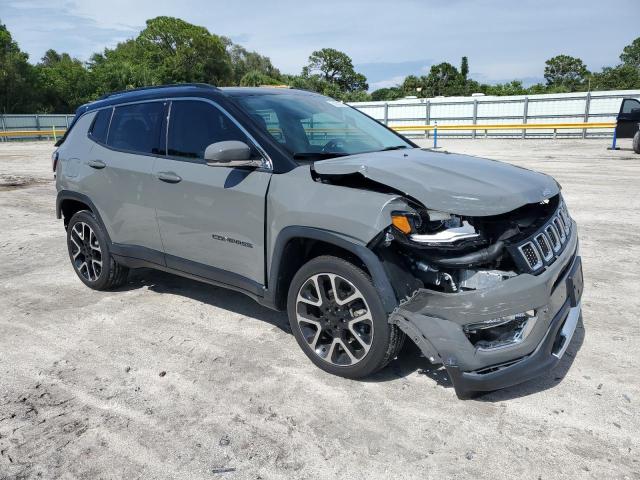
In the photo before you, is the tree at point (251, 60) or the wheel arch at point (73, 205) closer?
the wheel arch at point (73, 205)

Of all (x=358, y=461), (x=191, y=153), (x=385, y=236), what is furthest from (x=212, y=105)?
(x=358, y=461)

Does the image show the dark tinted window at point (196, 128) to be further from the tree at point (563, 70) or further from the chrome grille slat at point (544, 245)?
the tree at point (563, 70)

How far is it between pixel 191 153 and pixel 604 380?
10.4 ft

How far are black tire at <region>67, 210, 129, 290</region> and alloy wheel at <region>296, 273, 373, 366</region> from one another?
2.29m

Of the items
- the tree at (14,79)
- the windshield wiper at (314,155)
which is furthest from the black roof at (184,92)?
the tree at (14,79)

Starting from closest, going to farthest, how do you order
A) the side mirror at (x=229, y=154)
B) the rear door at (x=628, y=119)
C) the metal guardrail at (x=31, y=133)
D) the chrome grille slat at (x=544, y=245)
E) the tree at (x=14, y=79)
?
1. the chrome grille slat at (x=544, y=245)
2. the side mirror at (x=229, y=154)
3. the rear door at (x=628, y=119)
4. the metal guardrail at (x=31, y=133)
5. the tree at (x=14, y=79)

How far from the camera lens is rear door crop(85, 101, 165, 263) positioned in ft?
13.8

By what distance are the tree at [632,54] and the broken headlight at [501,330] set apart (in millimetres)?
101493

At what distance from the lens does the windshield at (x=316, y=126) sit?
3.63m

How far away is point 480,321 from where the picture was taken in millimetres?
2680

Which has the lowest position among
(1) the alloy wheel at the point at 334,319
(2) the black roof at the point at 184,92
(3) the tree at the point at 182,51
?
(1) the alloy wheel at the point at 334,319

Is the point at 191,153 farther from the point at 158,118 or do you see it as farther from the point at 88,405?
the point at 88,405

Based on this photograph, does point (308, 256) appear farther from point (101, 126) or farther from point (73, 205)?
point (73, 205)

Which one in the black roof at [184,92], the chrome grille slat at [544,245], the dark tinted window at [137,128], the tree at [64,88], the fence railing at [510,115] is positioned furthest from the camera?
the tree at [64,88]
